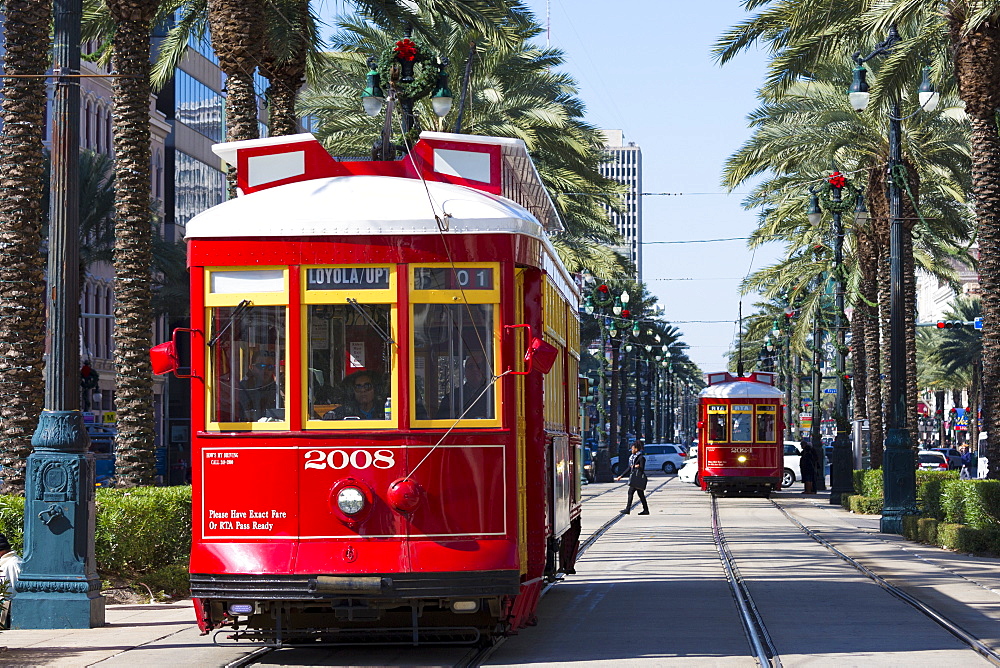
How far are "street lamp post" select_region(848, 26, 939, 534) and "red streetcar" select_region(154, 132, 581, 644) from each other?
52.5ft

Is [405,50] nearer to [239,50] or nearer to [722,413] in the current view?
[239,50]

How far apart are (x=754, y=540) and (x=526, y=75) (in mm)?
15721

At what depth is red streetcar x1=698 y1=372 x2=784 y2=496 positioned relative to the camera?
41781 mm

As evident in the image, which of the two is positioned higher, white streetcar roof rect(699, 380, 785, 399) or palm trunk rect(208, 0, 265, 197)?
palm trunk rect(208, 0, 265, 197)

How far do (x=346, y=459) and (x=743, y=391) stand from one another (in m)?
32.4

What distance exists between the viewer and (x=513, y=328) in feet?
34.5

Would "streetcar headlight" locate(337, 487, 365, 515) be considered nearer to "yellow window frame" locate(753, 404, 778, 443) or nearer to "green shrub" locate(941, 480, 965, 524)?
"green shrub" locate(941, 480, 965, 524)

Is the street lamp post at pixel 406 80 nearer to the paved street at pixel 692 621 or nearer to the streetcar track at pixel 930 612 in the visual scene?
the paved street at pixel 692 621

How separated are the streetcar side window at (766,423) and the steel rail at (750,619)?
20.0 m

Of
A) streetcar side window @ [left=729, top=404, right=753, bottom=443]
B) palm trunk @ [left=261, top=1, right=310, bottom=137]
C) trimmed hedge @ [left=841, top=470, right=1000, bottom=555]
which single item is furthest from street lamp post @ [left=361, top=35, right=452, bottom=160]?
streetcar side window @ [left=729, top=404, right=753, bottom=443]

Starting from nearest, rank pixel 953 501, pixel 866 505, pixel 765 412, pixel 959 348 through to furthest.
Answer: pixel 953 501 < pixel 866 505 < pixel 765 412 < pixel 959 348

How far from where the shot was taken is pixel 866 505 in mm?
33406

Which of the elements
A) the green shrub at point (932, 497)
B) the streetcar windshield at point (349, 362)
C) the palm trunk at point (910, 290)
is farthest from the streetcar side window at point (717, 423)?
the streetcar windshield at point (349, 362)

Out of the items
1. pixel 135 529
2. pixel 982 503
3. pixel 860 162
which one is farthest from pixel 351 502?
pixel 860 162
